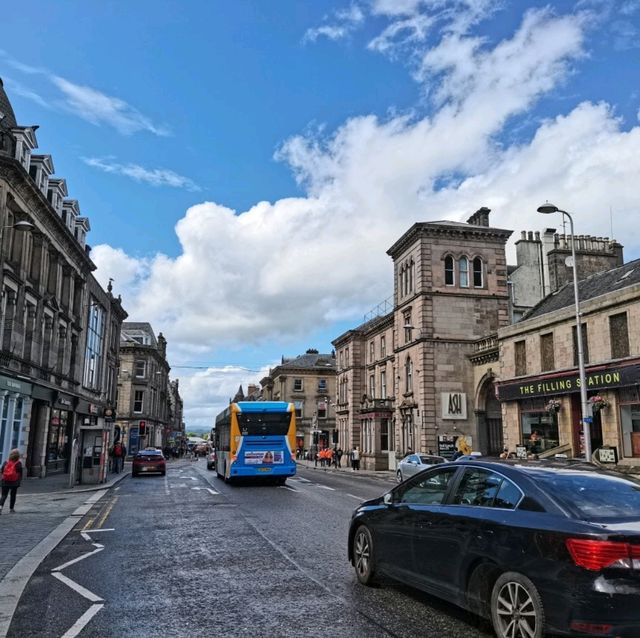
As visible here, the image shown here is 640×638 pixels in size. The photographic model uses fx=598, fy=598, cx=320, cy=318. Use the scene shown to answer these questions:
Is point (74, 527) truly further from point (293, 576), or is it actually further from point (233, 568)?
point (293, 576)

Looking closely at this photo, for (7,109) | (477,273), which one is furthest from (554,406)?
(7,109)

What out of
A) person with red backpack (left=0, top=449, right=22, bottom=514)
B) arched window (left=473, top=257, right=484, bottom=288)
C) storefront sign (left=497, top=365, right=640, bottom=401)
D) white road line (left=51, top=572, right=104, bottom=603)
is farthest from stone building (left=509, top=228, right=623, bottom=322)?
white road line (left=51, top=572, right=104, bottom=603)

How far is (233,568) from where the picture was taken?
27.0ft

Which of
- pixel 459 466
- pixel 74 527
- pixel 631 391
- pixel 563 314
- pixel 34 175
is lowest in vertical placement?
pixel 74 527

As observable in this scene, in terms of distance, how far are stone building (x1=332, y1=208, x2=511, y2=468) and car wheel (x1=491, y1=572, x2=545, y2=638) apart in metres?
32.2

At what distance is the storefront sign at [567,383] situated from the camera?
22516 millimetres

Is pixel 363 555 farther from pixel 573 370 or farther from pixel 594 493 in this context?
pixel 573 370

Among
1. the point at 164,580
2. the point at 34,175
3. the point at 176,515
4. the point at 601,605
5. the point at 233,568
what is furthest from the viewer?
the point at 34,175

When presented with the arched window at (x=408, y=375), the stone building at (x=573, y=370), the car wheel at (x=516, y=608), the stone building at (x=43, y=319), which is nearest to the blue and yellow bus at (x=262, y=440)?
the stone building at (x=43, y=319)

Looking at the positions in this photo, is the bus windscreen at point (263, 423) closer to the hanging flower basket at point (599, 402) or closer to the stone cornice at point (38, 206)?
the hanging flower basket at point (599, 402)

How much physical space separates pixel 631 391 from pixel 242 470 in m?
15.1

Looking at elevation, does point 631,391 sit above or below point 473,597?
above

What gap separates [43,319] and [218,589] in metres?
25.4

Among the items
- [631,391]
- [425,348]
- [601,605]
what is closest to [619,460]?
[631,391]
